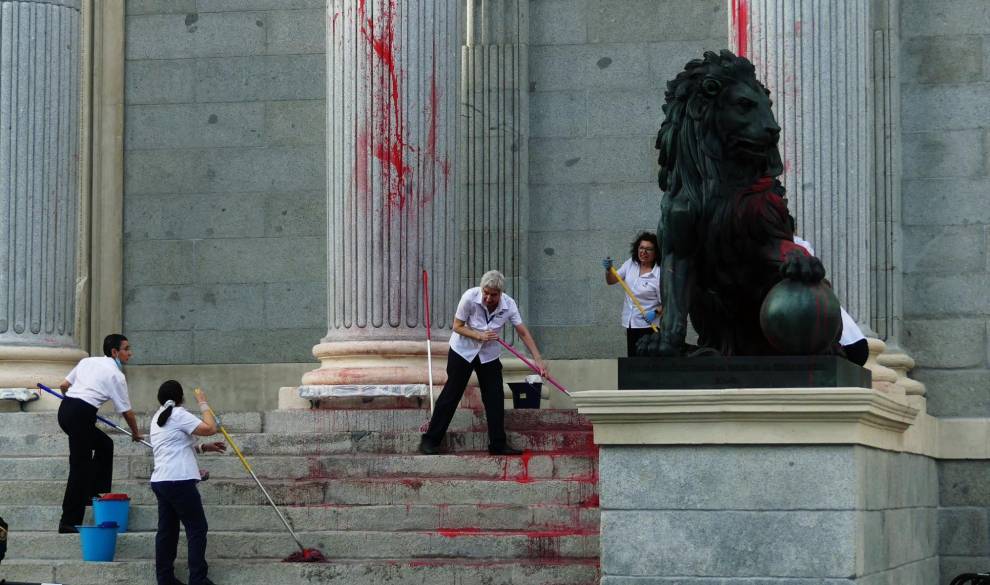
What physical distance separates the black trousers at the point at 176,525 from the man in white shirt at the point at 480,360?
103 inches

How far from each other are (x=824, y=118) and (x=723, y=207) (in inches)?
181

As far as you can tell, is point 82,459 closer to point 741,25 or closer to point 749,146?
point 749,146

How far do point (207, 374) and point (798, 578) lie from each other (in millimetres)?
11646

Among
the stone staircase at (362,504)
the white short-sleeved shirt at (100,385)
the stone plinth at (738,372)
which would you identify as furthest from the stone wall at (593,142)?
the stone plinth at (738,372)

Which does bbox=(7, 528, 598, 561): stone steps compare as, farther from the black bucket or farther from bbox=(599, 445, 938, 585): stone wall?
the black bucket

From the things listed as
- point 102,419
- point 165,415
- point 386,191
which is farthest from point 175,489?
point 386,191

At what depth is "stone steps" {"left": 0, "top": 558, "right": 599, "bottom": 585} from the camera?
13.3 meters

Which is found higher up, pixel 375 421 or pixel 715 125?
pixel 715 125

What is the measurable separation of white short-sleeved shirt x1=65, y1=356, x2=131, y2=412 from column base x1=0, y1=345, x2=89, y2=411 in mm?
2611

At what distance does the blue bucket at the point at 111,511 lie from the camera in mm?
14375

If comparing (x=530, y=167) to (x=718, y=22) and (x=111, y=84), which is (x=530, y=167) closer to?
(x=718, y=22)

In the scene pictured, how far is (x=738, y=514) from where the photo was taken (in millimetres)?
11133

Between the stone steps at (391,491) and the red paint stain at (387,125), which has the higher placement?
the red paint stain at (387,125)

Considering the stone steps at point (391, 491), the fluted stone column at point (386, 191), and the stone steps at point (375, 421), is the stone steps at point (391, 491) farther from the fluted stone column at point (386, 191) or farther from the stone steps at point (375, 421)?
the fluted stone column at point (386, 191)
